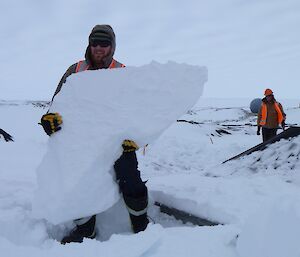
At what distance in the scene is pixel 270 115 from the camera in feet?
30.2

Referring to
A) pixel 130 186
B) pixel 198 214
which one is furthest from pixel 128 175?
pixel 198 214

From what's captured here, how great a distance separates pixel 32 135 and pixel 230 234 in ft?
33.6

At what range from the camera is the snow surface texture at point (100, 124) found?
299cm

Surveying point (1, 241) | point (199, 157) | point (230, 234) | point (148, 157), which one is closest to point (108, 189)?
point (1, 241)

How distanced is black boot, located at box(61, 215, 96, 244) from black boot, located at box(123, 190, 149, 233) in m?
0.35

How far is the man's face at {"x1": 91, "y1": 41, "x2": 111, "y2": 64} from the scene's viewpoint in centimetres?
361

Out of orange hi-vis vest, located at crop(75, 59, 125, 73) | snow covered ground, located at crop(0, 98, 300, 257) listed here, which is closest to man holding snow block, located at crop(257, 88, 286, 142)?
snow covered ground, located at crop(0, 98, 300, 257)

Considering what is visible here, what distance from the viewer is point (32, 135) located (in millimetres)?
11641

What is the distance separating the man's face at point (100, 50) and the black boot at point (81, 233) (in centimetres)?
154

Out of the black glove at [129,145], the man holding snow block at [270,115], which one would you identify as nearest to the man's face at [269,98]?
the man holding snow block at [270,115]

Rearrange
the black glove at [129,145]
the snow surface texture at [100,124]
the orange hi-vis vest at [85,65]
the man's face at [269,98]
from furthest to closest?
the man's face at [269,98], the orange hi-vis vest at [85,65], the black glove at [129,145], the snow surface texture at [100,124]

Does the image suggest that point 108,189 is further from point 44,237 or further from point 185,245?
point 185,245

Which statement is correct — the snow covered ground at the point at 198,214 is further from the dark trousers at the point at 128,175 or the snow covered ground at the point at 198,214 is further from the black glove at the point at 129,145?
the black glove at the point at 129,145

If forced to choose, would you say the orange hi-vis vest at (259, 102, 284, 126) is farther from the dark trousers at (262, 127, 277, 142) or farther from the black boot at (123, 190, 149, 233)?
the black boot at (123, 190, 149, 233)
